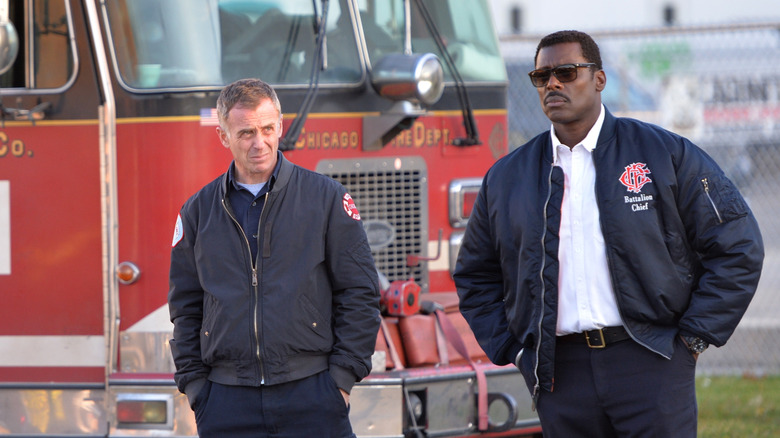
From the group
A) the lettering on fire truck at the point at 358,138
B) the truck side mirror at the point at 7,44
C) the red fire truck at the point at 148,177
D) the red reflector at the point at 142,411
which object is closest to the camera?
the truck side mirror at the point at 7,44

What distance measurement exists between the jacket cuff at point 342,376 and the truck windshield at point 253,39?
1755 millimetres

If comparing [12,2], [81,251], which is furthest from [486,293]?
[12,2]

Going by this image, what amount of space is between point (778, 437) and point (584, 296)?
12.4ft

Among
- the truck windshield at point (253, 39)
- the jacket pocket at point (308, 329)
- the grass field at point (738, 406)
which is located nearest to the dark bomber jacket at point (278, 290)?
the jacket pocket at point (308, 329)

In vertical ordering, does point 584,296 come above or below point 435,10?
below

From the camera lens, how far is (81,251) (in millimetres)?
4695

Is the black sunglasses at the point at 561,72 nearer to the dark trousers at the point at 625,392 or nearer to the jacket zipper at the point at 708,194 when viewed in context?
the jacket zipper at the point at 708,194

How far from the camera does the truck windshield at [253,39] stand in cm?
458

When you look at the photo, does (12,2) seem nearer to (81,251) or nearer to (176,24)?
(176,24)

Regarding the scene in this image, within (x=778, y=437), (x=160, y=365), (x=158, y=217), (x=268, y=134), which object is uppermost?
(x=268, y=134)

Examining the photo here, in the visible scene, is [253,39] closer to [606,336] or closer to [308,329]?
[308,329]

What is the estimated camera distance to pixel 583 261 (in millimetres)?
3172

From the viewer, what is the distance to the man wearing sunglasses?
3105 millimetres

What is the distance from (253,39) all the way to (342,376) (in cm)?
198
